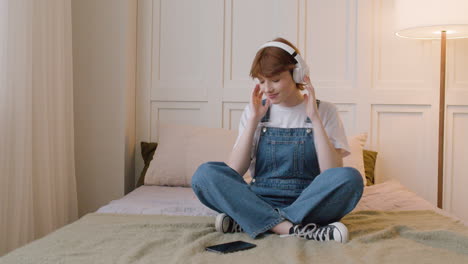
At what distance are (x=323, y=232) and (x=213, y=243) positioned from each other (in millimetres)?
340

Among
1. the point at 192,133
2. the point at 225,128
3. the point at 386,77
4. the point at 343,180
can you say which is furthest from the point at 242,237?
the point at 386,77

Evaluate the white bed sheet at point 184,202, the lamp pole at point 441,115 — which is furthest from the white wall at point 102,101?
the lamp pole at point 441,115

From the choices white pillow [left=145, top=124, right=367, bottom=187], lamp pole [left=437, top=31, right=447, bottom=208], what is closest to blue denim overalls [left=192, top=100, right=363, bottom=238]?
white pillow [left=145, top=124, right=367, bottom=187]

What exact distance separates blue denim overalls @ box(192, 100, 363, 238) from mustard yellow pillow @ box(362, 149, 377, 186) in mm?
962

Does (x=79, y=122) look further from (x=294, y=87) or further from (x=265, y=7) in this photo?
(x=294, y=87)

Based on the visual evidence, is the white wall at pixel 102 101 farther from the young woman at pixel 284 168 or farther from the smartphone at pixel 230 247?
the smartphone at pixel 230 247

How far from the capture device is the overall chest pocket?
198cm

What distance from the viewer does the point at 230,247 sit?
5.16ft

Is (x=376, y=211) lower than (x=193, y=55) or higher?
lower

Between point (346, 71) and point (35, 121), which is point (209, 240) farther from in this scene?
point (346, 71)

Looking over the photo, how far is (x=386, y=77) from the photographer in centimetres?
302

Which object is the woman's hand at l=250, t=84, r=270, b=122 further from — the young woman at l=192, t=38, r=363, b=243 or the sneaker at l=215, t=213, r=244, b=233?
the sneaker at l=215, t=213, r=244, b=233

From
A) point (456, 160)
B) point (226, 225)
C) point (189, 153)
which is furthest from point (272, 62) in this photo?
point (456, 160)

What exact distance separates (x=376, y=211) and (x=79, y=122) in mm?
1675
